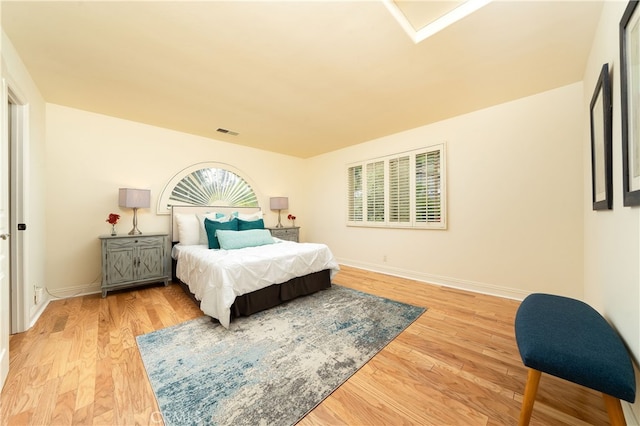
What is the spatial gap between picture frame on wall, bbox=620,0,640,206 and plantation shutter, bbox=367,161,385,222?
10.1 feet

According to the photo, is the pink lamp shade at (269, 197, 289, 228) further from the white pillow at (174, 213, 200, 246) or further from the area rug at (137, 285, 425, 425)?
the area rug at (137, 285, 425, 425)

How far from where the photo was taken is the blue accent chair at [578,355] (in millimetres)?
864

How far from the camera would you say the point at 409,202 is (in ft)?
12.5

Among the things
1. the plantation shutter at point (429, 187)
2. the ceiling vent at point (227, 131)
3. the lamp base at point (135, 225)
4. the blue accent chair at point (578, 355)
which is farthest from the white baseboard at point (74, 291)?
the plantation shutter at point (429, 187)

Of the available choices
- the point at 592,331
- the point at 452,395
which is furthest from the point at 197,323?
the point at 592,331

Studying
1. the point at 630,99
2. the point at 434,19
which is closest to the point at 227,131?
the point at 434,19

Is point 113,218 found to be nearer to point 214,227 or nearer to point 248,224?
point 214,227

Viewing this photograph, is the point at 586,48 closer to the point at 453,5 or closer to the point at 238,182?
the point at 453,5

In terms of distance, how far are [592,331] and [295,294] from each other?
2.42m

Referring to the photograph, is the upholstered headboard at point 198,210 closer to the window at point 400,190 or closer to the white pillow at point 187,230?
the white pillow at point 187,230

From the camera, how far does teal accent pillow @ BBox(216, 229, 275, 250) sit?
302 centimetres

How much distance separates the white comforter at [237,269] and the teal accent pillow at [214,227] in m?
0.28

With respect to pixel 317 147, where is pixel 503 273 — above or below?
below

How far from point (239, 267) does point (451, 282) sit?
2927 mm
